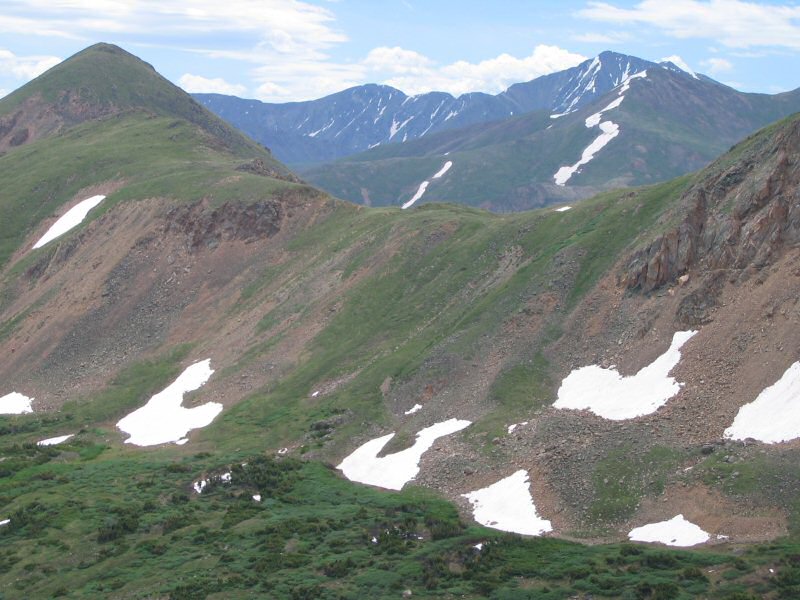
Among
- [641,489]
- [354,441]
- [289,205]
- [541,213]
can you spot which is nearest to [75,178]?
[289,205]

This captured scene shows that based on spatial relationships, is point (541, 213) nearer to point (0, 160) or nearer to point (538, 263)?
point (538, 263)

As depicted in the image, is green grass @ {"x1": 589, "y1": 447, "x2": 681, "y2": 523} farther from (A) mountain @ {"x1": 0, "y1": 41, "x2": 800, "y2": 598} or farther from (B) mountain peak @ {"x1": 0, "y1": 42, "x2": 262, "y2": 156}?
(B) mountain peak @ {"x1": 0, "y1": 42, "x2": 262, "y2": 156}

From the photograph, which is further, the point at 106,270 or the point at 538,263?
the point at 106,270

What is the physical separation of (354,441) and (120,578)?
21.8 metres

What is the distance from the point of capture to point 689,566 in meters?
35.4

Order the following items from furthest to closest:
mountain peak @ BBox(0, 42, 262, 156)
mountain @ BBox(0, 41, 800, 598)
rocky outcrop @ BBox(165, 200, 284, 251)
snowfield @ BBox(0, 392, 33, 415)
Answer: mountain peak @ BBox(0, 42, 262, 156) → rocky outcrop @ BBox(165, 200, 284, 251) → snowfield @ BBox(0, 392, 33, 415) → mountain @ BBox(0, 41, 800, 598)

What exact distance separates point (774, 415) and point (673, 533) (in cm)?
977

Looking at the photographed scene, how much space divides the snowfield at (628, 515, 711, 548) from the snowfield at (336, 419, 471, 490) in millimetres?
15911

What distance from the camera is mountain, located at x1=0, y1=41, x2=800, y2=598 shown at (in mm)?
40938

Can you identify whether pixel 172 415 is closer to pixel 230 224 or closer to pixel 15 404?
pixel 15 404

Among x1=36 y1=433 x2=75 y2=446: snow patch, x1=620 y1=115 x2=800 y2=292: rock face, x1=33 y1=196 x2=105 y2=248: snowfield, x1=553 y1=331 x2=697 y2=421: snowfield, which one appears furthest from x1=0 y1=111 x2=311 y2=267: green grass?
x1=553 y1=331 x2=697 y2=421: snowfield

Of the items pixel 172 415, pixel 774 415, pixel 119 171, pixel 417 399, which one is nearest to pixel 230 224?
pixel 172 415

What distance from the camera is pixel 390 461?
5659cm

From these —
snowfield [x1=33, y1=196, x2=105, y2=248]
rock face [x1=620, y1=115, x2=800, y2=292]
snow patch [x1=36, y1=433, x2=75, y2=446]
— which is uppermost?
snowfield [x1=33, y1=196, x2=105, y2=248]
